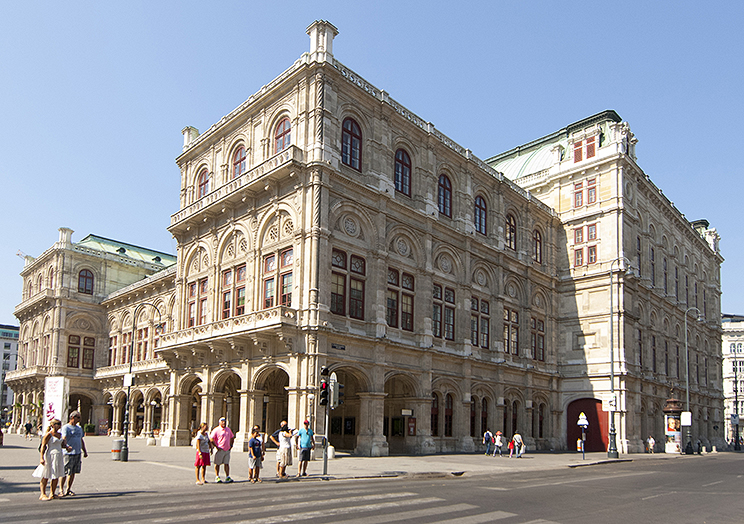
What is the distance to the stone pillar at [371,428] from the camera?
30.9 metres

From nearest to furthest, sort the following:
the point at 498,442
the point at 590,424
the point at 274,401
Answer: the point at 498,442
the point at 274,401
the point at 590,424

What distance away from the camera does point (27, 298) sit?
69.4m

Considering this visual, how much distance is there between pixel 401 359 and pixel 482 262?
10.9 meters

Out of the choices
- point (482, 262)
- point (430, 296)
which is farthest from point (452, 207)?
point (430, 296)

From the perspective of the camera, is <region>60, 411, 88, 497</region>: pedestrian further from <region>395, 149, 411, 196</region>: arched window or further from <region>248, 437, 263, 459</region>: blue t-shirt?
<region>395, 149, 411, 196</region>: arched window

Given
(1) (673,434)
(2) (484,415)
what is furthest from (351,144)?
(1) (673,434)

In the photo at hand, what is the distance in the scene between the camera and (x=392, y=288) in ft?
112

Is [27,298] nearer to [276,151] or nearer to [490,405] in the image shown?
[276,151]

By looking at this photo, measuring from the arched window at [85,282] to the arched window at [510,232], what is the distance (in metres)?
41.6

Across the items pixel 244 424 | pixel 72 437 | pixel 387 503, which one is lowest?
pixel 244 424

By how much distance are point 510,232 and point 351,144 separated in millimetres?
16680

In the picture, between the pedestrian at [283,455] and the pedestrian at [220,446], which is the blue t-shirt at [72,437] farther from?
the pedestrian at [283,455]

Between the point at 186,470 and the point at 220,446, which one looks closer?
the point at 220,446

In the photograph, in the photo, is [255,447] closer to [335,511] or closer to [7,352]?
[335,511]
